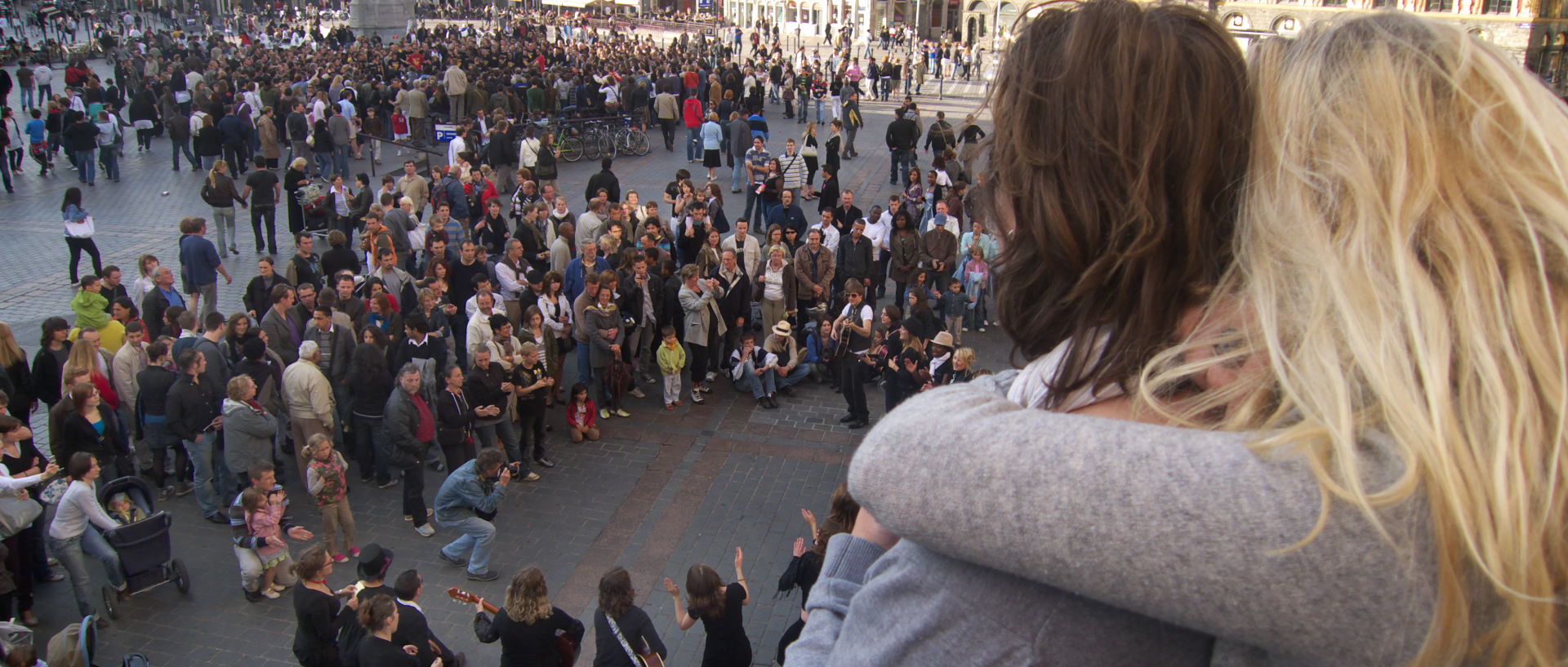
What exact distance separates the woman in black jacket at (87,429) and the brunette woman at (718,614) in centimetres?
517

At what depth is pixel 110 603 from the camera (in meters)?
7.67

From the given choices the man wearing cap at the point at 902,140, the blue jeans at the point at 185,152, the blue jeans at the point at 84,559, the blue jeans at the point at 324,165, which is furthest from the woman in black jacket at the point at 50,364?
the man wearing cap at the point at 902,140

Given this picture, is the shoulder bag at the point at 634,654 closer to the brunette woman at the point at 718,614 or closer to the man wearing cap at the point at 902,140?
the brunette woman at the point at 718,614

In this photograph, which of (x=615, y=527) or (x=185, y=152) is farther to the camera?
(x=185, y=152)

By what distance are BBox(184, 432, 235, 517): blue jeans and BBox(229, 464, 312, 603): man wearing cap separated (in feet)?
3.87

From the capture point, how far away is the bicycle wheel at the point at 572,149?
24.8 m

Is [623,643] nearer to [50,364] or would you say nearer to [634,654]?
[634,654]

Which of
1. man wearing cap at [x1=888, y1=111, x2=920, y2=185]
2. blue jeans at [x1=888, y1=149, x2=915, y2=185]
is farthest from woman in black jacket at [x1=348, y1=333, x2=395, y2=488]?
blue jeans at [x1=888, y1=149, x2=915, y2=185]

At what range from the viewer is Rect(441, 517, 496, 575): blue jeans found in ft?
27.1

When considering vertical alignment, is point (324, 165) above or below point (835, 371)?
above

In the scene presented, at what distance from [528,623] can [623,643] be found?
59 cm

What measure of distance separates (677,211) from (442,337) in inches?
200

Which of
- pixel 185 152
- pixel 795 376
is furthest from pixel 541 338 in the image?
pixel 185 152

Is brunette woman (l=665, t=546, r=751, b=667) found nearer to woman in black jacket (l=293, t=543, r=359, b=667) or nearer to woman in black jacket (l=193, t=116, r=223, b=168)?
woman in black jacket (l=293, t=543, r=359, b=667)
